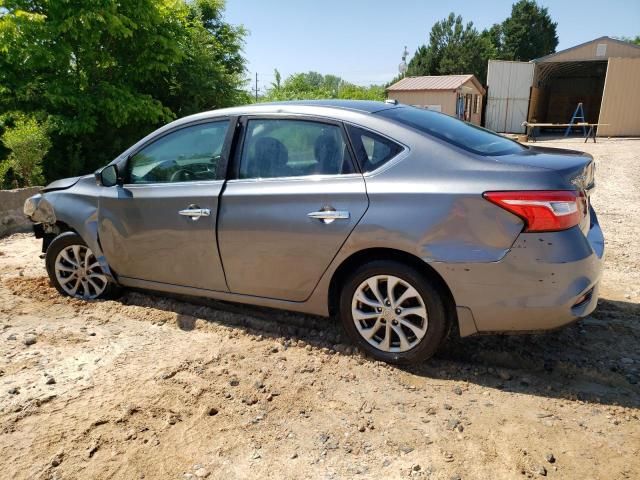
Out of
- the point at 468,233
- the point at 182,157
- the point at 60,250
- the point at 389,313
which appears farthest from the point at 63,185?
the point at 468,233

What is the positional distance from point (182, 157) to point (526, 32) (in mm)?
65046

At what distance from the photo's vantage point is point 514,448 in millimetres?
2494

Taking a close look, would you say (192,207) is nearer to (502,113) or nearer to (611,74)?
(611,74)

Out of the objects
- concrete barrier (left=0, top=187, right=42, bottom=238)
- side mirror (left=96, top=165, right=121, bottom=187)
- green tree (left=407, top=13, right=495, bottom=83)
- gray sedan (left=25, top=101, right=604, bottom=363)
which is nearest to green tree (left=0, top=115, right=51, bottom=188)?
concrete barrier (left=0, top=187, right=42, bottom=238)

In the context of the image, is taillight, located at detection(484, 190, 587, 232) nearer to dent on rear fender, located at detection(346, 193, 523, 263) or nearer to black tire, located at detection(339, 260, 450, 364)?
dent on rear fender, located at detection(346, 193, 523, 263)

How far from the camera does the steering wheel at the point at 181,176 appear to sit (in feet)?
12.8

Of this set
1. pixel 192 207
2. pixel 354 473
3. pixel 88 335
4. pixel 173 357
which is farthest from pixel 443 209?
pixel 88 335

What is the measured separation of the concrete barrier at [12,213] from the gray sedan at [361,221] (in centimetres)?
384

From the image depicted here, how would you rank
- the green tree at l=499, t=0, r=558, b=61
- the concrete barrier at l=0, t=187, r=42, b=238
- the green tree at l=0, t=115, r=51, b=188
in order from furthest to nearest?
1. the green tree at l=499, t=0, r=558, b=61
2. the green tree at l=0, t=115, r=51, b=188
3. the concrete barrier at l=0, t=187, r=42, b=238

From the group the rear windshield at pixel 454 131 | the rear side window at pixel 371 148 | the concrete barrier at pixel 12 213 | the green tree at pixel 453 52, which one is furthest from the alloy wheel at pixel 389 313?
the green tree at pixel 453 52

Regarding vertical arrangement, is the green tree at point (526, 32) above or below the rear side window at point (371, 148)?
above

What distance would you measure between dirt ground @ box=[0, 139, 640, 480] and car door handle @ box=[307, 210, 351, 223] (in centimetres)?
96

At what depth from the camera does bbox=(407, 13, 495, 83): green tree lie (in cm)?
5038

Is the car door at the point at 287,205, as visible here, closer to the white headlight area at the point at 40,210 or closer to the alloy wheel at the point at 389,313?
the alloy wheel at the point at 389,313
